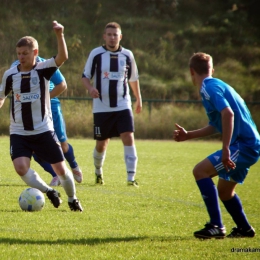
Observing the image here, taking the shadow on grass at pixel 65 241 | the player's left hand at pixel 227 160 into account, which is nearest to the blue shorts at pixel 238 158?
the player's left hand at pixel 227 160

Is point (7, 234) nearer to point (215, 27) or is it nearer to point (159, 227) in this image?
point (159, 227)

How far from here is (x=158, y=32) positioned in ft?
116

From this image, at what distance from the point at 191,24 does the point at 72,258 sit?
1327 inches

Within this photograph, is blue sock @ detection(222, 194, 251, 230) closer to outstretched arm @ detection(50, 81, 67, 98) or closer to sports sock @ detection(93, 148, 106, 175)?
outstretched arm @ detection(50, 81, 67, 98)

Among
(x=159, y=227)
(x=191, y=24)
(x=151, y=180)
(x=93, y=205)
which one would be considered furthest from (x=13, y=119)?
(x=191, y=24)

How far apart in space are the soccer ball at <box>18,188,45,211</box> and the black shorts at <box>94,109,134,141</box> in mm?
2522

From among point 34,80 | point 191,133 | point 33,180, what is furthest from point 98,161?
point 191,133

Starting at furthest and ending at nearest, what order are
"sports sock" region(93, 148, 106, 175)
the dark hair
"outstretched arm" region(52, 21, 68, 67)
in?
1. "sports sock" region(93, 148, 106, 175)
2. "outstretched arm" region(52, 21, 68, 67)
3. the dark hair

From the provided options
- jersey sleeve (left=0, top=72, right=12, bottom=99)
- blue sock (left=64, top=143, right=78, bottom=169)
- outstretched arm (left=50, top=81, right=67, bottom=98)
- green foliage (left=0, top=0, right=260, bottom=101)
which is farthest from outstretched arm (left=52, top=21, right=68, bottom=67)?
green foliage (left=0, top=0, right=260, bottom=101)

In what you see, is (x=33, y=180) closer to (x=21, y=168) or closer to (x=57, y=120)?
(x=21, y=168)

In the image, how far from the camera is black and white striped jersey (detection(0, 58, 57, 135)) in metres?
5.82

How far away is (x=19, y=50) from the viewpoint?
5.61m

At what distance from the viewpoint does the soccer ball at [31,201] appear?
5887mm

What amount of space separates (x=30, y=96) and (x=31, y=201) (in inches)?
39.8
